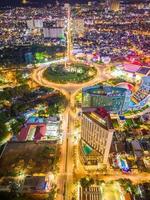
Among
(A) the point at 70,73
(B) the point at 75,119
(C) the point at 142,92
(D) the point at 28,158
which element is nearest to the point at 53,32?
(A) the point at 70,73

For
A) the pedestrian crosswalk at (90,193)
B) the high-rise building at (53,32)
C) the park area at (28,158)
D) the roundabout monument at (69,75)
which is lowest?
the pedestrian crosswalk at (90,193)

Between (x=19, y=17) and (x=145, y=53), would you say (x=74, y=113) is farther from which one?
(x=19, y=17)

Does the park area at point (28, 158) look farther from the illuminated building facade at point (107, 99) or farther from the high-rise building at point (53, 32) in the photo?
the high-rise building at point (53, 32)

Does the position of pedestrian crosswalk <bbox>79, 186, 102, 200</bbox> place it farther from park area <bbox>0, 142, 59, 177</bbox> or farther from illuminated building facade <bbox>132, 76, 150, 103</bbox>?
illuminated building facade <bbox>132, 76, 150, 103</bbox>

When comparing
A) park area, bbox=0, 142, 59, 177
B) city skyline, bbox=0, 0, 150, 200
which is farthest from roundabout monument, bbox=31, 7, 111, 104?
park area, bbox=0, 142, 59, 177

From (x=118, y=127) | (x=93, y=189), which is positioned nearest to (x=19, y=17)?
(x=118, y=127)

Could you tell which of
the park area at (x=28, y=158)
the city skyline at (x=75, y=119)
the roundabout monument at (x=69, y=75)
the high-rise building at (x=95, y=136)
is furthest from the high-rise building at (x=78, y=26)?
the high-rise building at (x=95, y=136)

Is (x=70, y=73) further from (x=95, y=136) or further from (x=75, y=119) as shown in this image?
(x=95, y=136)
